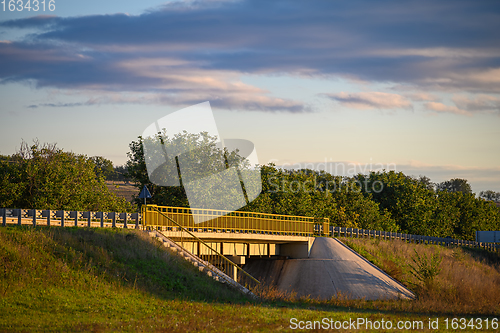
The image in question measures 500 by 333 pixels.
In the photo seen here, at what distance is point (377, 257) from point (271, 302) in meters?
19.2

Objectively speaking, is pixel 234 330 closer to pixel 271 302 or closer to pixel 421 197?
pixel 271 302

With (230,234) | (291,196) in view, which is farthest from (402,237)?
(230,234)

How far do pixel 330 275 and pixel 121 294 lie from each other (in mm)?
19399

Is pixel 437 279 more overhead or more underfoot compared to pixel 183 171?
more underfoot

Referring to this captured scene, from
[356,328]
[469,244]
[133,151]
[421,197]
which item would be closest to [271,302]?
[356,328]

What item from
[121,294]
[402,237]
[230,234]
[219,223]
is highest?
[219,223]

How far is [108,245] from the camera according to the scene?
25.5m

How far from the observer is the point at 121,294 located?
22125mm

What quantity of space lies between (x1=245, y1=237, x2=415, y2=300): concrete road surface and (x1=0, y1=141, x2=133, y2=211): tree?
15927 mm

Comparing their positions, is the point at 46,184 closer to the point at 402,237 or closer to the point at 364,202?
the point at 402,237

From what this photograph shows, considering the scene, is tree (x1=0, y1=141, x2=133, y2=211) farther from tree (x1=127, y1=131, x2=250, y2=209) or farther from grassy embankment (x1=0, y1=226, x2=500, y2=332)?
grassy embankment (x1=0, y1=226, x2=500, y2=332)

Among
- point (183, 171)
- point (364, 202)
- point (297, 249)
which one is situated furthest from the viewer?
point (364, 202)

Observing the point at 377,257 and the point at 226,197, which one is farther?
the point at 226,197

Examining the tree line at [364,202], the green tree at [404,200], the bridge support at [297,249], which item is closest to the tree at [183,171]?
the tree line at [364,202]
